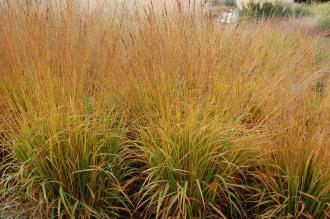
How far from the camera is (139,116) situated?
8.84 feet

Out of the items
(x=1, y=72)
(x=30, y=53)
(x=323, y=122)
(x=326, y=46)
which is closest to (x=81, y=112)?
(x=30, y=53)

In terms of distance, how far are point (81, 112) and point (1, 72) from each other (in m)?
0.88

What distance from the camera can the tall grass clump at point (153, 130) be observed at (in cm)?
221

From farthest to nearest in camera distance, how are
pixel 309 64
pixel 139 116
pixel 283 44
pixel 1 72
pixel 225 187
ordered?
pixel 283 44 → pixel 309 64 → pixel 1 72 → pixel 139 116 → pixel 225 187

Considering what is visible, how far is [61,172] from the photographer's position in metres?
2.24

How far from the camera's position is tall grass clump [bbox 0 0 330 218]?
86.8 inches

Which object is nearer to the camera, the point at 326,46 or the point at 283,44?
the point at 283,44

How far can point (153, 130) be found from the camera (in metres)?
2.37

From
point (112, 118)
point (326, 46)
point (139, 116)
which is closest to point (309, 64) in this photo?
point (326, 46)

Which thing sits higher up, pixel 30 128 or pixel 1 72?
pixel 1 72

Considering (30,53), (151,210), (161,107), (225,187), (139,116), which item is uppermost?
(30,53)

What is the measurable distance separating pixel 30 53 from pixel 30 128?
46 centimetres

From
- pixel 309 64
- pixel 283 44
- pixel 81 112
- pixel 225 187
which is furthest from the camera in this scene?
pixel 283 44

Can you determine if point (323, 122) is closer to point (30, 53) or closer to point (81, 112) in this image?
point (81, 112)
